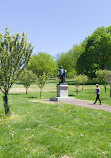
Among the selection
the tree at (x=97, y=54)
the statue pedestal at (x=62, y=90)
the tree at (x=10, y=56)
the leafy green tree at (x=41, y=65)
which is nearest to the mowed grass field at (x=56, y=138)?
the tree at (x=10, y=56)

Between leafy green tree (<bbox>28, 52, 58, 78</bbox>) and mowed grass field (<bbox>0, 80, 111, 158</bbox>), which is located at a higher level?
leafy green tree (<bbox>28, 52, 58, 78</bbox>)

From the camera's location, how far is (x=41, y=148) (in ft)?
18.6

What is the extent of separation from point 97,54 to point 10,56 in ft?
133

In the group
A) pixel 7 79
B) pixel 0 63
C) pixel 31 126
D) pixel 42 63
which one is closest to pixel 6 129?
pixel 31 126

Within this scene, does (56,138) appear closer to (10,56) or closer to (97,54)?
(10,56)


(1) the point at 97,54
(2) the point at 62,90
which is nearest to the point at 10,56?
(2) the point at 62,90

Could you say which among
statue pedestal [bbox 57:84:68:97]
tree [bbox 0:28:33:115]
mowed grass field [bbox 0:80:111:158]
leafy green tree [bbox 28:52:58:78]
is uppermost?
leafy green tree [bbox 28:52:58:78]

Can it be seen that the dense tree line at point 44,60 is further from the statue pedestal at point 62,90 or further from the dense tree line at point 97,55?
the statue pedestal at point 62,90

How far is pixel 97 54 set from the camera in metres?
47.8

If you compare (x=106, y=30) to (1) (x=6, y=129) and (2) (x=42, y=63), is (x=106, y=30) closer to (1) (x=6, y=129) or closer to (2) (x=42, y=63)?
(2) (x=42, y=63)

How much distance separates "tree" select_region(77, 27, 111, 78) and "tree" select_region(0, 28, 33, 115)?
36.1m

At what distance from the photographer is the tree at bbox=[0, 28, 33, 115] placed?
990cm

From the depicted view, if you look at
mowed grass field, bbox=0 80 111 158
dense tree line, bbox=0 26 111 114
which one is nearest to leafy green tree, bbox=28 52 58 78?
dense tree line, bbox=0 26 111 114

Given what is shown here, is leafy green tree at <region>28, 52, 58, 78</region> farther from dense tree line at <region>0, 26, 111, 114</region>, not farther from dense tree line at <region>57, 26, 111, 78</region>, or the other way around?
dense tree line at <region>57, 26, 111, 78</region>
